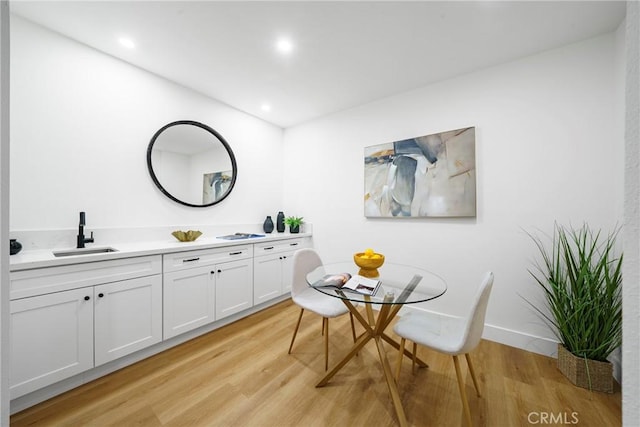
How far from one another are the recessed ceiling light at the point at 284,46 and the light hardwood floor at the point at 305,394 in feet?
8.78

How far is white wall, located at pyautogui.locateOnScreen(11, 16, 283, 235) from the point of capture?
1831mm

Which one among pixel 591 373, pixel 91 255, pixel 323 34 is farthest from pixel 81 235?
pixel 591 373

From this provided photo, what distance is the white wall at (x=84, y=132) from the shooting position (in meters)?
1.83

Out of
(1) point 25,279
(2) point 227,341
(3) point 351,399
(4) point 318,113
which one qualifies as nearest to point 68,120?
(1) point 25,279

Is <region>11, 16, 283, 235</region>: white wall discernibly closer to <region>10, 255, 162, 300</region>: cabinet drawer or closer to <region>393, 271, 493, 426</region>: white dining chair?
<region>10, 255, 162, 300</region>: cabinet drawer

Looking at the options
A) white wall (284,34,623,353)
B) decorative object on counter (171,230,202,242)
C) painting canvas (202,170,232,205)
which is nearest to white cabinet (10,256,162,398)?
decorative object on counter (171,230,202,242)

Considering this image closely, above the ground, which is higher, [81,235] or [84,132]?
[84,132]

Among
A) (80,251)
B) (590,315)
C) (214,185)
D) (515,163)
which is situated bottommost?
(590,315)

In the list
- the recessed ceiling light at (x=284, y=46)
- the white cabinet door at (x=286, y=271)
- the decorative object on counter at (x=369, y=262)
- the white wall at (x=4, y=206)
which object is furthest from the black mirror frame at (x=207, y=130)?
the white wall at (x=4, y=206)

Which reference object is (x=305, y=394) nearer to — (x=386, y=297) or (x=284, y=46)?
(x=386, y=297)

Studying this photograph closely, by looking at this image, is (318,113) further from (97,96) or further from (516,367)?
(516,367)

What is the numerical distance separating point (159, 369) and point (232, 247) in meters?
1.17

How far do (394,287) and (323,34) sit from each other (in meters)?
2.07

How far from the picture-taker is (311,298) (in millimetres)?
2117
